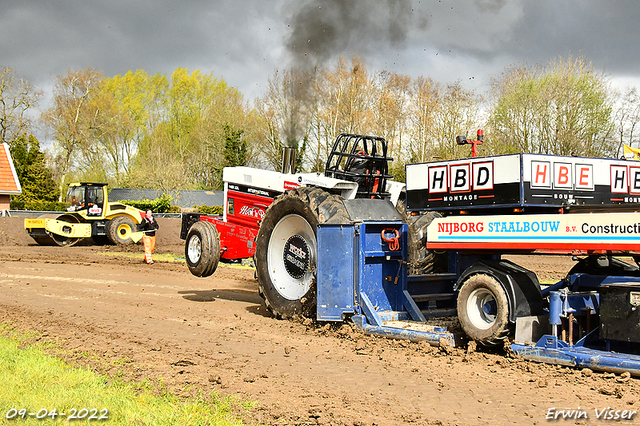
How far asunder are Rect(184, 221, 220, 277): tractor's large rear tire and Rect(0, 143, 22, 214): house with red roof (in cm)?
3368

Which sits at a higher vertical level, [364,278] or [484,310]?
[364,278]

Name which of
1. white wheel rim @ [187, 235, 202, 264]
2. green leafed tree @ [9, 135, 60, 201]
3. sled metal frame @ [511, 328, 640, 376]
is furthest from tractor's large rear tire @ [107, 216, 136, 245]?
green leafed tree @ [9, 135, 60, 201]

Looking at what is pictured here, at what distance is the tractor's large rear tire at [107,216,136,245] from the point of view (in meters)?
24.1

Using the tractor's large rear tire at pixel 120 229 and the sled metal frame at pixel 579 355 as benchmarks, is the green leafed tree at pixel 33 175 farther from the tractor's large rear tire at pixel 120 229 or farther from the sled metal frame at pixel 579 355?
the sled metal frame at pixel 579 355

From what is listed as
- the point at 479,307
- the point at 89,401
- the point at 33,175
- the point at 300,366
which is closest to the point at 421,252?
the point at 479,307

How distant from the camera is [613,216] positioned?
5512mm

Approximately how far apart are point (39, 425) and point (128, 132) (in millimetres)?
50942

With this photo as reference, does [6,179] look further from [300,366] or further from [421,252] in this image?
[300,366]

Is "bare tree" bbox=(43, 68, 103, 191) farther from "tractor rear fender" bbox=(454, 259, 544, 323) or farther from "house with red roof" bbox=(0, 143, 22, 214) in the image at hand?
"tractor rear fender" bbox=(454, 259, 544, 323)

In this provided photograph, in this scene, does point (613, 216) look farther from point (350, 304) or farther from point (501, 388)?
point (350, 304)

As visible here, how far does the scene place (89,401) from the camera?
492 cm

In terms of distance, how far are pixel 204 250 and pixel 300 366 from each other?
14.2 ft

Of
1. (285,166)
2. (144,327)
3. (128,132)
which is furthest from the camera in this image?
(128,132)

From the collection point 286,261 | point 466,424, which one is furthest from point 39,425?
point 286,261
